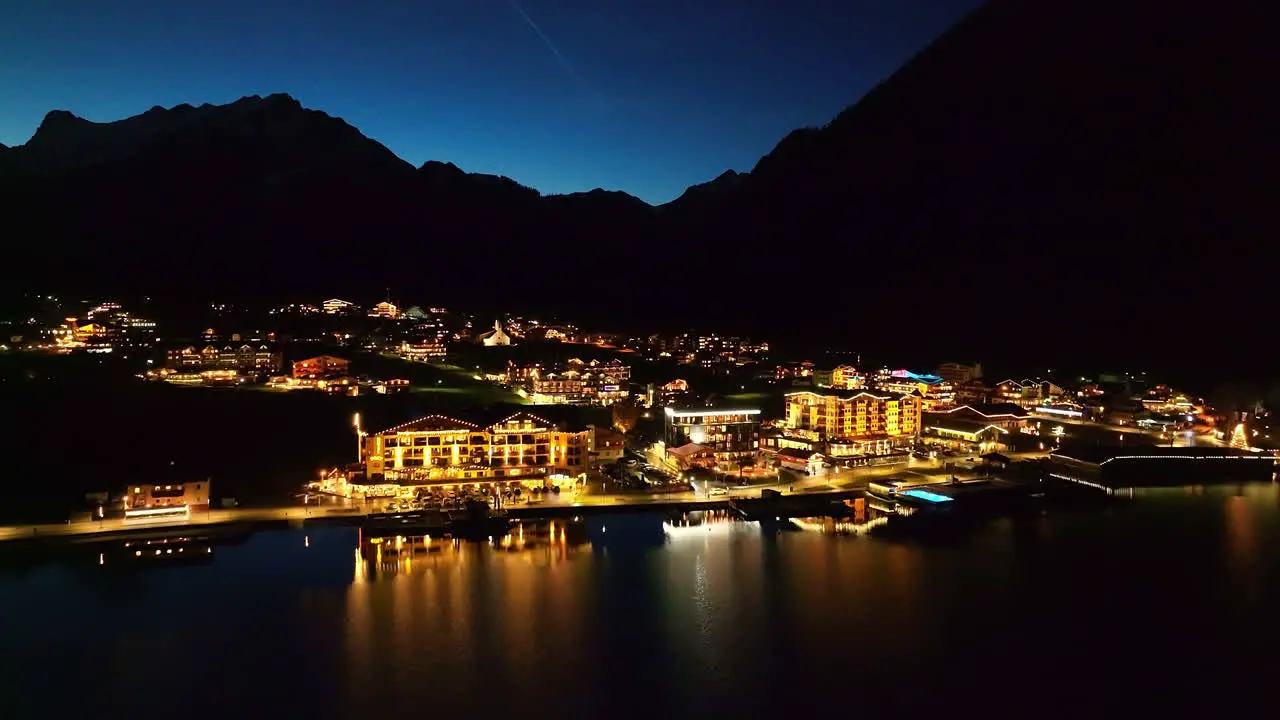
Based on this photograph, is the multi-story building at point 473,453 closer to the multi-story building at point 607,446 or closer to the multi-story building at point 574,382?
the multi-story building at point 607,446

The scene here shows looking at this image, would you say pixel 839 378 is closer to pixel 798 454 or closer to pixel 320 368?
pixel 798 454

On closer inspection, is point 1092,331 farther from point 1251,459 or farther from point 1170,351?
point 1251,459

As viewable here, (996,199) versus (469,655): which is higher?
(996,199)

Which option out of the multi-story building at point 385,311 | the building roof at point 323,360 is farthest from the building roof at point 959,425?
the multi-story building at point 385,311

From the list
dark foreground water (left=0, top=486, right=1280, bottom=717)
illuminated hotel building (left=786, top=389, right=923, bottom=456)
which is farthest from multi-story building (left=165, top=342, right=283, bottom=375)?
illuminated hotel building (left=786, top=389, right=923, bottom=456)

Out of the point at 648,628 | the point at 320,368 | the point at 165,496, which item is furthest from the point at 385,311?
the point at 648,628

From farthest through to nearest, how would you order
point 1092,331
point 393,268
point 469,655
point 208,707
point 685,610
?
1. point 393,268
2. point 1092,331
3. point 685,610
4. point 469,655
5. point 208,707

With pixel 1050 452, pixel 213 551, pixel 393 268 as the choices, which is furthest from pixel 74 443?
pixel 393 268
